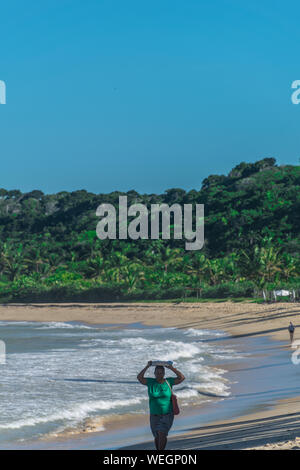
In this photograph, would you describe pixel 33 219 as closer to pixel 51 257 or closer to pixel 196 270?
pixel 51 257

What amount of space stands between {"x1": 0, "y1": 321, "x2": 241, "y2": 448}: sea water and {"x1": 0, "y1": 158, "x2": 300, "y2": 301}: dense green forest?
22.4m

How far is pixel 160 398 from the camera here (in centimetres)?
Answer: 785

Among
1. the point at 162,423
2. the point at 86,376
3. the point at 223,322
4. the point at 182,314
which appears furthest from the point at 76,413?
the point at 182,314

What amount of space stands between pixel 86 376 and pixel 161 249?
61.8 meters

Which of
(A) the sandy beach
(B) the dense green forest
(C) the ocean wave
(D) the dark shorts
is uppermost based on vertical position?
(B) the dense green forest

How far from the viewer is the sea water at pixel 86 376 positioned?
13406mm

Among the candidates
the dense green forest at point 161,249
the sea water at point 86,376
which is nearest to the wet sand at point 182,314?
the sea water at point 86,376

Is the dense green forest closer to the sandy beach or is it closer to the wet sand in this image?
the wet sand

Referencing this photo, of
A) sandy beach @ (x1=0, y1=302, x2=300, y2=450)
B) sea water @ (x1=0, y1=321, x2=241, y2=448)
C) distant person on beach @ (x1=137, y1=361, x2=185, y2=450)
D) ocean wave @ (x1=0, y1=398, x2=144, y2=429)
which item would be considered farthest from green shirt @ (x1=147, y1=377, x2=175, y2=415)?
ocean wave @ (x1=0, y1=398, x2=144, y2=429)

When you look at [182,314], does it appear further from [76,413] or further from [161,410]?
[161,410]

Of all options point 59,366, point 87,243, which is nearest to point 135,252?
point 87,243

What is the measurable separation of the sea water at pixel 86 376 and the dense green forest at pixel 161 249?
2241cm

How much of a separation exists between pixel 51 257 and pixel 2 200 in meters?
67.1

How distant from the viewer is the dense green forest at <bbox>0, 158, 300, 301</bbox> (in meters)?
56.7
